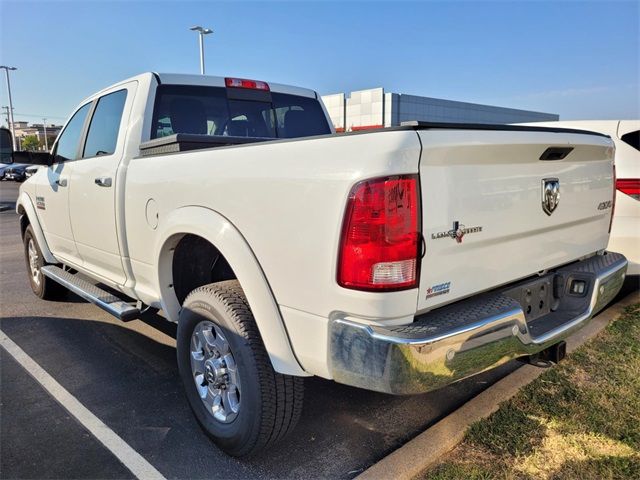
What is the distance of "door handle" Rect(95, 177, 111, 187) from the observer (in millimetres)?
3467

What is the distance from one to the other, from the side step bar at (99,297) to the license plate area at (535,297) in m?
2.42

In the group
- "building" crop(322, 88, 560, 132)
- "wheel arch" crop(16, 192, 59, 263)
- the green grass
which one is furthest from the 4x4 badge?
"building" crop(322, 88, 560, 132)

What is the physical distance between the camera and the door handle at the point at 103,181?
136 inches

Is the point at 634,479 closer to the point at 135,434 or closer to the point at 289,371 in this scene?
the point at 289,371

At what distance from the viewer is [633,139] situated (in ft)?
14.5

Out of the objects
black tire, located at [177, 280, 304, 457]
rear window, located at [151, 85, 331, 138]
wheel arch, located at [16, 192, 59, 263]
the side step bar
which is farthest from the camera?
wheel arch, located at [16, 192, 59, 263]

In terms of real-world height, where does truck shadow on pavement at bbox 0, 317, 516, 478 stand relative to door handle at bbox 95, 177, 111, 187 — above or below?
below

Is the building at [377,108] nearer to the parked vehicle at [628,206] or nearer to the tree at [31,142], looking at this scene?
the parked vehicle at [628,206]

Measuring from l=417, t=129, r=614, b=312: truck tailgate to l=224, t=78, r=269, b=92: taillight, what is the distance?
8.25 feet

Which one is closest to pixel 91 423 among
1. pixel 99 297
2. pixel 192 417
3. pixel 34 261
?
pixel 192 417

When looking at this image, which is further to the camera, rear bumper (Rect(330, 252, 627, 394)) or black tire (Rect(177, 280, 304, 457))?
black tire (Rect(177, 280, 304, 457))

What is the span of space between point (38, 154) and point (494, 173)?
4.26 m

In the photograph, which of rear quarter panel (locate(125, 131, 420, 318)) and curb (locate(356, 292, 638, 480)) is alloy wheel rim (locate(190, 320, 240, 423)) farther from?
curb (locate(356, 292, 638, 480))

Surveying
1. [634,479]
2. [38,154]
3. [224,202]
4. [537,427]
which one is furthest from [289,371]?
[38,154]
